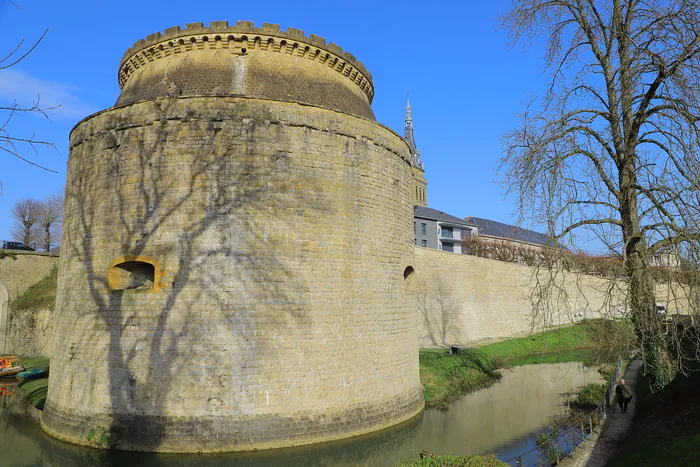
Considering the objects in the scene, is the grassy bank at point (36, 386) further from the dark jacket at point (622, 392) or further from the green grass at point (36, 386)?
the dark jacket at point (622, 392)

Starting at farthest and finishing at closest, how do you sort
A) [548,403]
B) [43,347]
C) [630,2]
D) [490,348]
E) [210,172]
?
[490,348], [43,347], [548,403], [210,172], [630,2]

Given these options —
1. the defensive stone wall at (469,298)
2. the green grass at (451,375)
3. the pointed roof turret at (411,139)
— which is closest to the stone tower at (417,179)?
the pointed roof turret at (411,139)

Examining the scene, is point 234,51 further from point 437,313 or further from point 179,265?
point 437,313

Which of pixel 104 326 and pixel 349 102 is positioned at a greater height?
pixel 349 102

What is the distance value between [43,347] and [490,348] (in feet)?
72.1

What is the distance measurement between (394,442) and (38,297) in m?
20.9

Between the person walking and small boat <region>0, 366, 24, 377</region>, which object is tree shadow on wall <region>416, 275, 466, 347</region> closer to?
the person walking

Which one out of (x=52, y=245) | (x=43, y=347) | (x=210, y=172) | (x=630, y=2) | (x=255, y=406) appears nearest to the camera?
(x=630, y=2)

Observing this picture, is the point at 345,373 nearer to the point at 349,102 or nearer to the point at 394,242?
the point at 394,242

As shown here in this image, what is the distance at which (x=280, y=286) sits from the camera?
32.4 feet

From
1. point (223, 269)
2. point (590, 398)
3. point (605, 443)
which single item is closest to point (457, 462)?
point (605, 443)

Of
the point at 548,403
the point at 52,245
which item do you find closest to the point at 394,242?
the point at 548,403

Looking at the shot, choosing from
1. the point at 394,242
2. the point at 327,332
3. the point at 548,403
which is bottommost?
the point at 548,403

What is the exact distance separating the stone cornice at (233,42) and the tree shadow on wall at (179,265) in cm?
244
